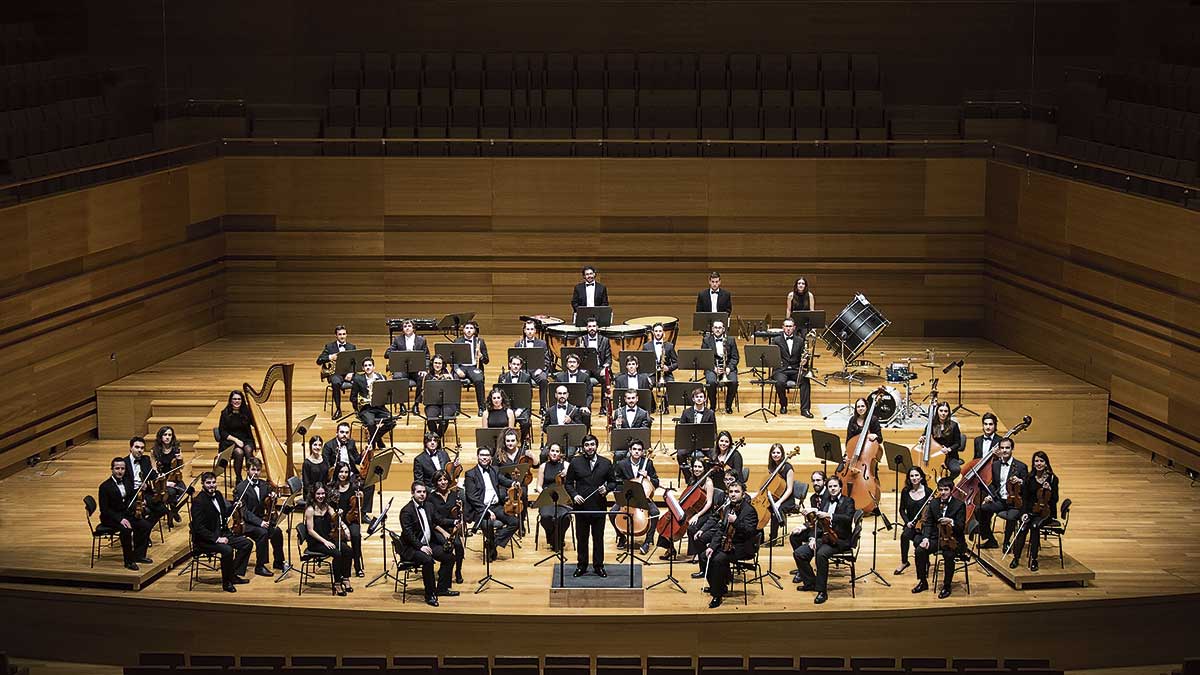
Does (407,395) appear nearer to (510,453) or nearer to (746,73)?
(510,453)

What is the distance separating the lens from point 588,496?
1030 centimetres

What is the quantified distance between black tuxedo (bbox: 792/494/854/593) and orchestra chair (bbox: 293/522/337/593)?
115 inches

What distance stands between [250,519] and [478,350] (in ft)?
10.1

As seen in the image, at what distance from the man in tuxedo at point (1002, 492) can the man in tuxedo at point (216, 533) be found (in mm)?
4742

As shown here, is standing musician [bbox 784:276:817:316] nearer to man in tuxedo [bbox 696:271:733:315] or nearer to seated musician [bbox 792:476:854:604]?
man in tuxedo [bbox 696:271:733:315]

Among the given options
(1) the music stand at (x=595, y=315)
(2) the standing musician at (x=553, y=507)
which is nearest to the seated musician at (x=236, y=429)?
(2) the standing musician at (x=553, y=507)

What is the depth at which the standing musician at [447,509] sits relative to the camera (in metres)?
10.0

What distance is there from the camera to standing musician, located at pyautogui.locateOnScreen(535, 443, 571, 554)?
10.6m

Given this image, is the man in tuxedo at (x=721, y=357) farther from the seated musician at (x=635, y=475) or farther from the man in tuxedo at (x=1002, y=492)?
the man in tuxedo at (x=1002, y=492)

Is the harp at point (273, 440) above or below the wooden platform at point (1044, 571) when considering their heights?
above

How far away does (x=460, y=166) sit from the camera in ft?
51.0

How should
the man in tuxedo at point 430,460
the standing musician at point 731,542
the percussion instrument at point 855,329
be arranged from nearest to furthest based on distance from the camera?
the standing musician at point 731,542 → the man in tuxedo at point 430,460 → the percussion instrument at point 855,329

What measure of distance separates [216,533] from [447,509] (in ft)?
4.91

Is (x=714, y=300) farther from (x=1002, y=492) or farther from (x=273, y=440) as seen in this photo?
(x=273, y=440)
